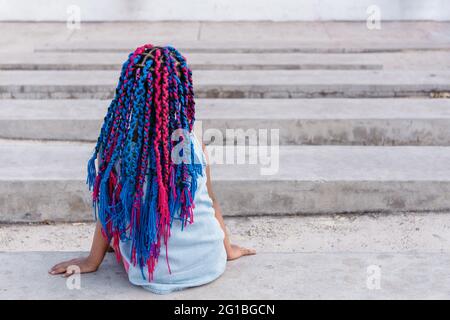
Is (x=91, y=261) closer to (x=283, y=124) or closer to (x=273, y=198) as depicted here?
(x=273, y=198)

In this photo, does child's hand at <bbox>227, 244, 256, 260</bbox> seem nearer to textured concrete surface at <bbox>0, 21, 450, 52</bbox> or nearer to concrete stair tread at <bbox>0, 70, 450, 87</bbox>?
concrete stair tread at <bbox>0, 70, 450, 87</bbox>

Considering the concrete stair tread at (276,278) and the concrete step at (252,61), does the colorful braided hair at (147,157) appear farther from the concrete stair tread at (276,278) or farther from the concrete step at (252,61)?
the concrete step at (252,61)

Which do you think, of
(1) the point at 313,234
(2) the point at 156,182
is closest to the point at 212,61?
(1) the point at 313,234

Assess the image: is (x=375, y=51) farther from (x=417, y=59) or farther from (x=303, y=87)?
(x=303, y=87)

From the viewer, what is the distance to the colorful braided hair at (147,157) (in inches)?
97.1

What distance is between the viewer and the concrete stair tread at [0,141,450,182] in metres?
3.88

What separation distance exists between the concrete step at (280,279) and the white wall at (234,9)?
19.9 feet

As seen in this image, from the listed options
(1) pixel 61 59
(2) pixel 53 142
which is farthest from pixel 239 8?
(2) pixel 53 142

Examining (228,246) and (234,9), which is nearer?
(228,246)

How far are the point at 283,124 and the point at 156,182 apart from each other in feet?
7.43

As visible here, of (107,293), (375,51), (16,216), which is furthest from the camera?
(375,51)

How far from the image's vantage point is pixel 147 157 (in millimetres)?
2512

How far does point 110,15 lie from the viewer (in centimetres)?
877

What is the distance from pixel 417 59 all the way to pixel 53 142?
380 centimetres
